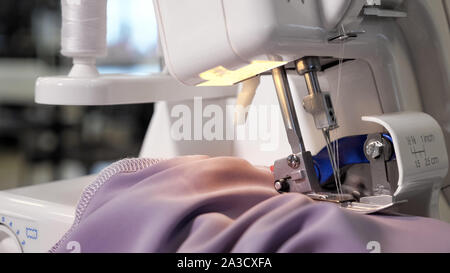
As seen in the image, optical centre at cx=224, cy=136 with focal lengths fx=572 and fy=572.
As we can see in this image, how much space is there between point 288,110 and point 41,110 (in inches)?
96.9

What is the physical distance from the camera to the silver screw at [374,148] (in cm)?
69

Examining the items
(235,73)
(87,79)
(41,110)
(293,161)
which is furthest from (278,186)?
(41,110)

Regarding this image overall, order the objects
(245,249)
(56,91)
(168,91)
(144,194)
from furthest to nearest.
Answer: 1. (168,91)
2. (56,91)
3. (144,194)
4. (245,249)

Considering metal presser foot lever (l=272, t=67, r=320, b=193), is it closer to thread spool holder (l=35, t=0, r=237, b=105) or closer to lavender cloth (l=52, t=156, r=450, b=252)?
lavender cloth (l=52, t=156, r=450, b=252)

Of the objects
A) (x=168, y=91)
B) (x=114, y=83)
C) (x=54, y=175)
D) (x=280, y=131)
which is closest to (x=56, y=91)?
(x=114, y=83)

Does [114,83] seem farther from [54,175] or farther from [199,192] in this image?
[54,175]

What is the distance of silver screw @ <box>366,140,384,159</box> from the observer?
685 millimetres

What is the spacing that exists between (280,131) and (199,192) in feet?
1.46

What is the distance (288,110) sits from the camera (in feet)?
2.27

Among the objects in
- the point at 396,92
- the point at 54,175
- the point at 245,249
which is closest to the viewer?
the point at 245,249

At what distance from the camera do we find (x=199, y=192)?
0.62m

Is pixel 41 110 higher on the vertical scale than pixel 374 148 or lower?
higher

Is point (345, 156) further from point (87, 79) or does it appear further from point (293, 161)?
point (87, 79)

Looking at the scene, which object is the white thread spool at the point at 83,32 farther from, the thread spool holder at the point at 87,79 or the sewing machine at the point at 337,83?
the sewing machine at the point at 337,83
